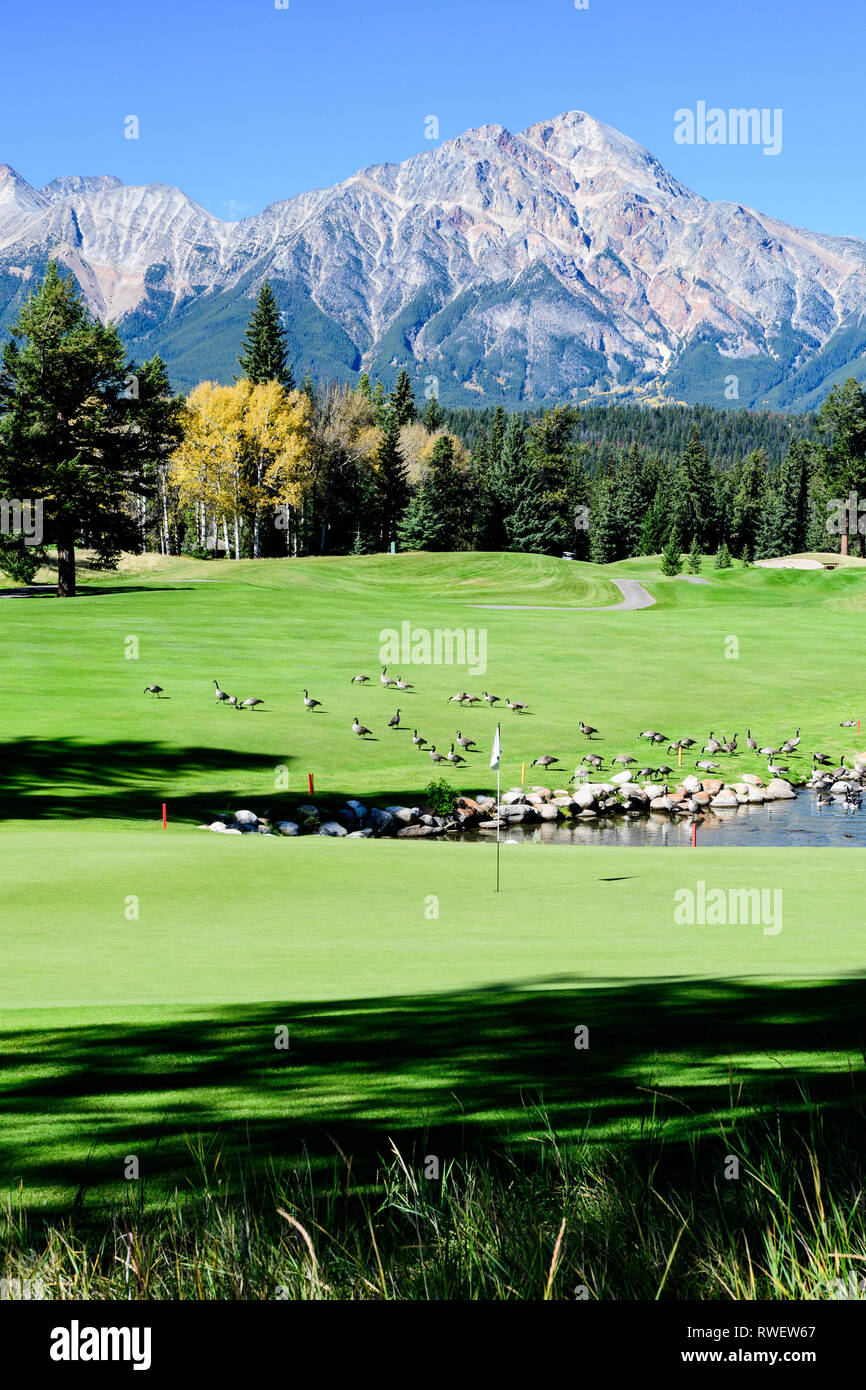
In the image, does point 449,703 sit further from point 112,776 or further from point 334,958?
point 334,958

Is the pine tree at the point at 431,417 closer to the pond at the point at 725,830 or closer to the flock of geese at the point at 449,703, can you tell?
the flock of geese at the point at 449,703

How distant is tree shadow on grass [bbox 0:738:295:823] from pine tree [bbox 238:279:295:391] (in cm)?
7998

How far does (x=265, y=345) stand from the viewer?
104438mm

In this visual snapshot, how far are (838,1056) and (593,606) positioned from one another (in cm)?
6712

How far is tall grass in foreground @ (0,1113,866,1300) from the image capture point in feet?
10.5

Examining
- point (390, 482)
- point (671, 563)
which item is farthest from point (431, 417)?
point (671, 563)

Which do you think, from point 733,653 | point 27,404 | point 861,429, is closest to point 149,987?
point 733,653

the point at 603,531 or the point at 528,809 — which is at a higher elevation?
the point at 603,531

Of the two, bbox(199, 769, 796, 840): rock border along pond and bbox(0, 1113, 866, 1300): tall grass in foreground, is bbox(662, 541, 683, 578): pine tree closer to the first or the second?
bbox(199, 769, 796, 840): rock border along pond

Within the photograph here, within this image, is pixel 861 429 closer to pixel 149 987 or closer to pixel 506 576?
pixel 506 576

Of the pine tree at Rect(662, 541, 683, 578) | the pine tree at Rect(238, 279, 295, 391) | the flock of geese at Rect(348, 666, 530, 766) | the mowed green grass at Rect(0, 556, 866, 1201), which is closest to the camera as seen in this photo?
the mowed green grass at Rect(0, 556, 866, 1201)

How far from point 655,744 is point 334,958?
25.4 m

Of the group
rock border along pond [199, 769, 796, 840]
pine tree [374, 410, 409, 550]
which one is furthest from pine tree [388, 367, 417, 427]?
rock border along pond [199, 769, 796, 840]

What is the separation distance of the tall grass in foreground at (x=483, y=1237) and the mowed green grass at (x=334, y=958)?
0.64 metres
